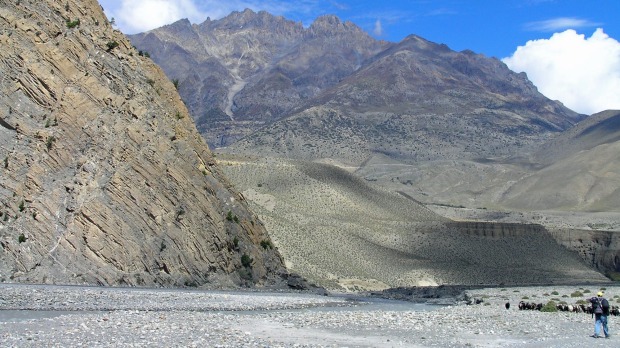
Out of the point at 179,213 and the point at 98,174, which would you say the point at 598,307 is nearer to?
the point at 179,213

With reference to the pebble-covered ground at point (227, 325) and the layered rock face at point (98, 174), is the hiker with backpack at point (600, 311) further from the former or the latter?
the layered rock face at point (98, 174)

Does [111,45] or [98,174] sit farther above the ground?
[111,45]

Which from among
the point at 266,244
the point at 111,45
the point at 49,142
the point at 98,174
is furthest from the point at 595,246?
the point at 49,142

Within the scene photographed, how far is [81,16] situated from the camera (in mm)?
61969

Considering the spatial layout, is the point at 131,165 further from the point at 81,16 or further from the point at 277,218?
the point at 277,218

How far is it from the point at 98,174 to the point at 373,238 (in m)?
61.1

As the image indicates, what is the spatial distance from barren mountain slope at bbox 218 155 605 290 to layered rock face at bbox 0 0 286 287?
80.7 ft

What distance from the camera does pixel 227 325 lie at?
2869 cm

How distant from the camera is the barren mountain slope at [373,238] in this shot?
3691 inches

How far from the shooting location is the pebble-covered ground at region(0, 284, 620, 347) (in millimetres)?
23463

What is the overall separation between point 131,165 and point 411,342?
34.0 metres

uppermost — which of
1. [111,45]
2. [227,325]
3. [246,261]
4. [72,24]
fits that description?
[72,24]

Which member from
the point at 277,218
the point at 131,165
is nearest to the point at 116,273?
the point at 131,165

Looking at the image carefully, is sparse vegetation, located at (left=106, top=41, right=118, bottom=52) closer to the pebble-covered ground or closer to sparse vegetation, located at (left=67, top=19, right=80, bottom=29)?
sparse vegetation, located at (left=67, top=19, right=80, bottom=29)
